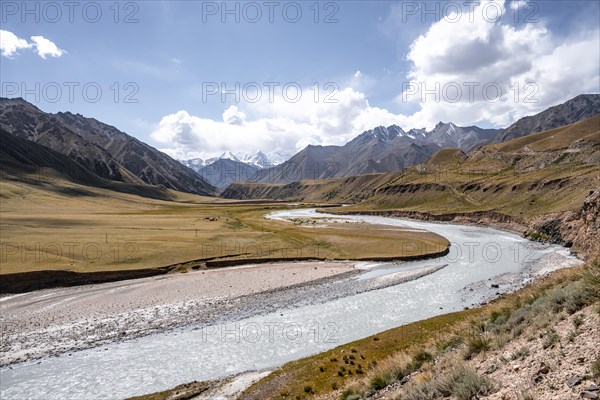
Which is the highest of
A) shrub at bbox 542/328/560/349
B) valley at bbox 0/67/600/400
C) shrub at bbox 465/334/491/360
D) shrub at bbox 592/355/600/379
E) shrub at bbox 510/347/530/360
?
shrub at bbox 592/355/600/379

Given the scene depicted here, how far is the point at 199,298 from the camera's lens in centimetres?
4256

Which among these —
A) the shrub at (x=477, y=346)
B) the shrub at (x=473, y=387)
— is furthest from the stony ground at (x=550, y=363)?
the shrub at (x=477, y=346)

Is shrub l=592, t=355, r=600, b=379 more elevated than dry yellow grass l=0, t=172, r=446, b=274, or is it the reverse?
shrub l=592, t=355, r=600, b=379

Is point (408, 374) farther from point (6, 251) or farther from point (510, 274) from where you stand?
point (6, 251)

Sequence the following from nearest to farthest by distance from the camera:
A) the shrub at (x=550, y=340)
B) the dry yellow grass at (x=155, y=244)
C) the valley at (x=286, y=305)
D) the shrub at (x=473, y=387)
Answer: the shrub at (x=473, y=387) < the shrub at (x=550, y=340) < the valley at (x=286, y=305) < the dry yellow grass at (x=155, y=244)

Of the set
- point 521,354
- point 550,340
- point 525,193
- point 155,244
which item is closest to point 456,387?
point 521,354

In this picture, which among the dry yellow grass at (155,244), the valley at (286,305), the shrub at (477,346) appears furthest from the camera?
the dry yellow grass at (155,244)

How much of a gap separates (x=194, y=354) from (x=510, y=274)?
41.7 metres

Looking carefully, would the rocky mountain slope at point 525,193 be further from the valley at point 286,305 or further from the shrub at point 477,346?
the shrub at point 477,346

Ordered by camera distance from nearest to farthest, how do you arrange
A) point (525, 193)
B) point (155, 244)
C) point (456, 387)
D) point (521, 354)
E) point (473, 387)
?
point (473, 387) < point (456, 387) < point (521, 354) < point (155, 244) < point (525, 193)

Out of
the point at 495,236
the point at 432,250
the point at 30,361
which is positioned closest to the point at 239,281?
the point at 30,361

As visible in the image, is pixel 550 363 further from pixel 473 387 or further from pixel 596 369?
pixel 473 387

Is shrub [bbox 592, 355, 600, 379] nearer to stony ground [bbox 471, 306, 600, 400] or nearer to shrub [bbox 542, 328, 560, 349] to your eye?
stony ground [bbox 471, 306, 600, 400]

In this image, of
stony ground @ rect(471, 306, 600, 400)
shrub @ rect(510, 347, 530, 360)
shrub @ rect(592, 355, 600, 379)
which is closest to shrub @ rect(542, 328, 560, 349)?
stony ground @ rect(471, 306, 600, 400)
